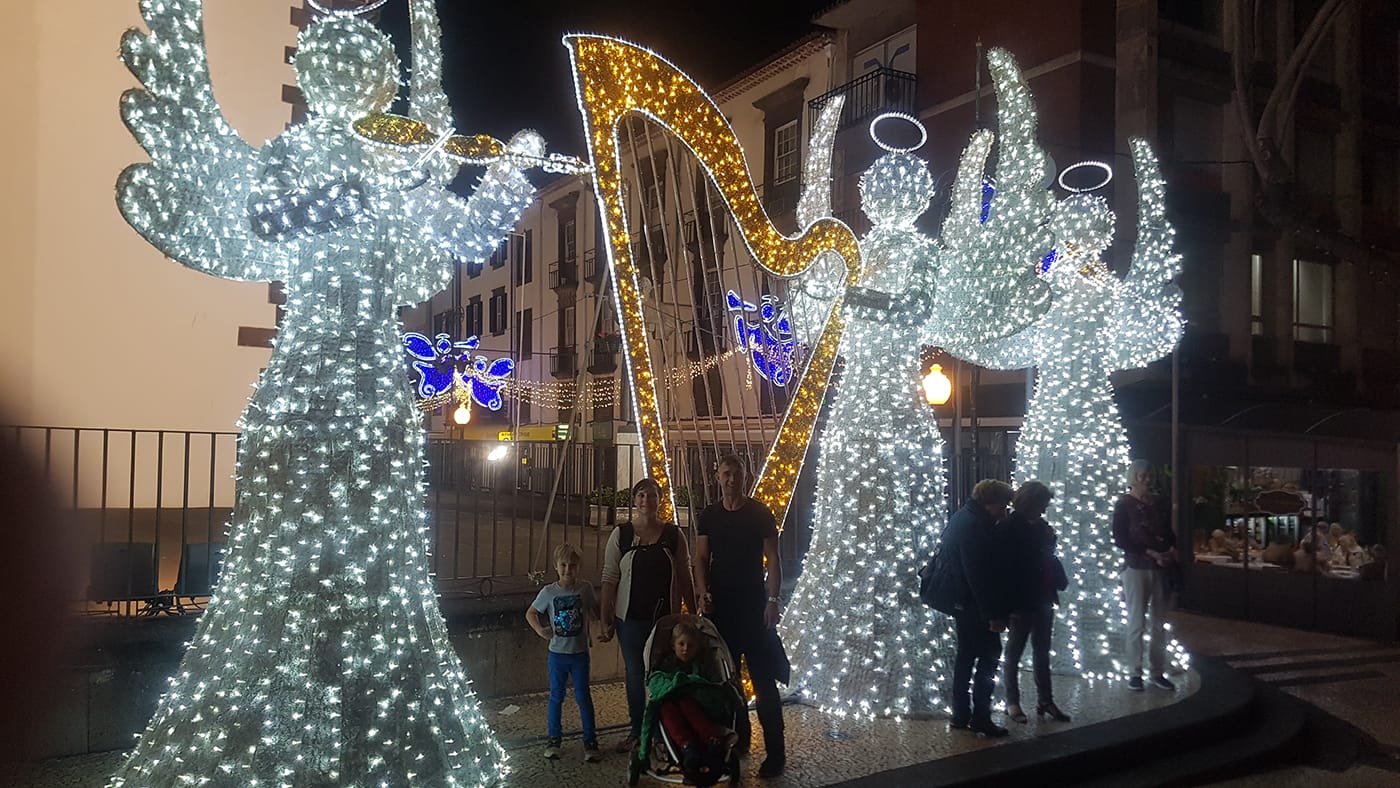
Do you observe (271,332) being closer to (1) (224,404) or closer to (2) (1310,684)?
(1) (224,404)

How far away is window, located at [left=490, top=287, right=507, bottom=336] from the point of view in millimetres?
35688

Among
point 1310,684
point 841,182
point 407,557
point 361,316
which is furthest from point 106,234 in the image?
point 841,182

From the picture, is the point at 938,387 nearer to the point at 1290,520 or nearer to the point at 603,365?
the point at 1290,520

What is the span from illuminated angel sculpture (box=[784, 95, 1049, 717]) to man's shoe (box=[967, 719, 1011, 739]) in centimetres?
39

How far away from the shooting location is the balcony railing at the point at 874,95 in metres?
18.8

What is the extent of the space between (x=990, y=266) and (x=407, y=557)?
14.9ft

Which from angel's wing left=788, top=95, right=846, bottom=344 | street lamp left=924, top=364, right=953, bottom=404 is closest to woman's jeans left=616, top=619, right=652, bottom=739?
angel's wing left=788, top=95, right=846, bottom=344

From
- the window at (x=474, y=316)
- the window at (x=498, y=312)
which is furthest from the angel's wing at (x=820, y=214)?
the window at (x=474, y=316)

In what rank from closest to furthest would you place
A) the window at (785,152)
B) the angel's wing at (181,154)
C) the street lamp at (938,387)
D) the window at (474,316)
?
the angel's wing at (181,154) → the street lamp at (938,387) → the window at (785,152) → the window at (474,316)

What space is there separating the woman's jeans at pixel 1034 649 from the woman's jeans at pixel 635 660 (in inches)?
102

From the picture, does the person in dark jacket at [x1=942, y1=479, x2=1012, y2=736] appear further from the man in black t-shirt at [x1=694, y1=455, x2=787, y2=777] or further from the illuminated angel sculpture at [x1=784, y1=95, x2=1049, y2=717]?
the man in black t-shirt at [x1=694, y1=455, x2=787, y2=777]

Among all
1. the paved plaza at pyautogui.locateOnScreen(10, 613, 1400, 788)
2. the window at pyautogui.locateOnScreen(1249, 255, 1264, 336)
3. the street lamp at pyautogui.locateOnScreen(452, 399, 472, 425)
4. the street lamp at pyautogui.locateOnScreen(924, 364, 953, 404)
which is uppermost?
the window at pyautogui.locateOnScreen(1249, 255, 1264, 336)

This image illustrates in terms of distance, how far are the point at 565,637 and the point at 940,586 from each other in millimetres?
2362

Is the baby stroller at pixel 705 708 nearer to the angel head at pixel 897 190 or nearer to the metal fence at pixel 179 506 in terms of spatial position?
the metal fence at pixel 179 506
